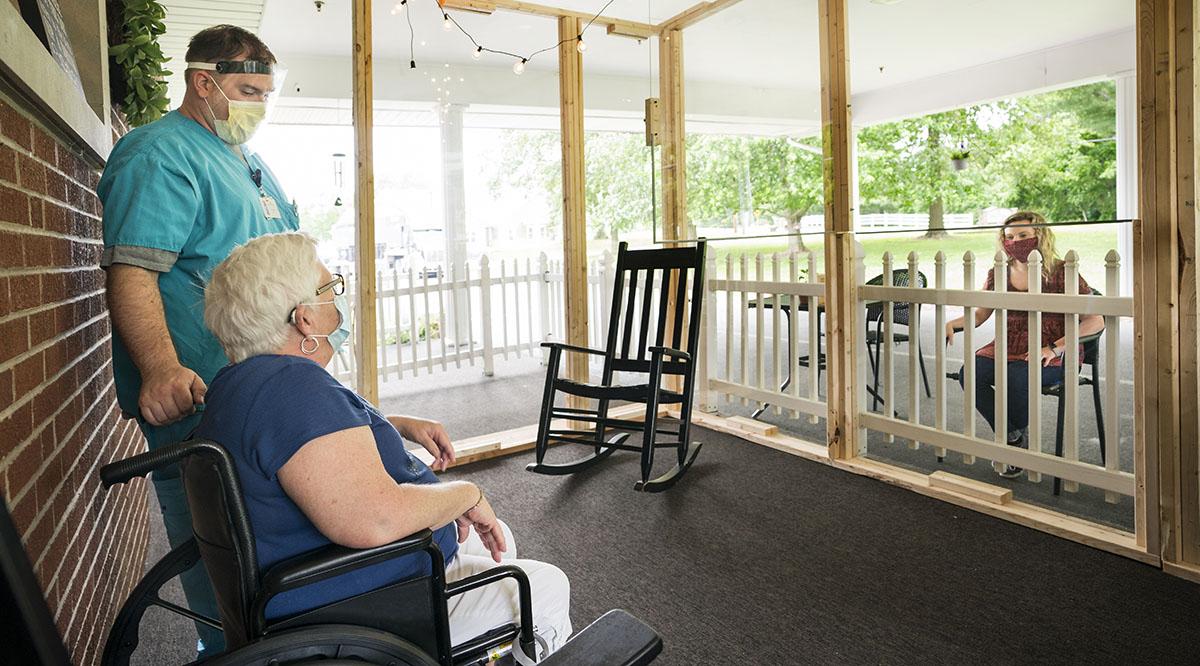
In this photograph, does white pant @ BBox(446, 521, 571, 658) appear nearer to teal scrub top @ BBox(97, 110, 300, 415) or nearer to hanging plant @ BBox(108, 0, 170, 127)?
teal scrub top @ BBox(97, 110, 300, 415)

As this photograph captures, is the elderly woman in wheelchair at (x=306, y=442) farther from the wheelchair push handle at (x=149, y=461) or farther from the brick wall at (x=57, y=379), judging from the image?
the brick wall at (x=57, y=379)

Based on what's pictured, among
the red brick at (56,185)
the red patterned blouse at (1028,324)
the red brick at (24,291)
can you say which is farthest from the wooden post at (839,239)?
the red brick at (24,291)

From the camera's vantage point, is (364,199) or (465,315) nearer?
(364,199)

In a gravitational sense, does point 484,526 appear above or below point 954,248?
below

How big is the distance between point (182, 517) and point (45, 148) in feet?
2.55

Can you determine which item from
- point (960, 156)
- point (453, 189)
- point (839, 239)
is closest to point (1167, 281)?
point (960, 156)

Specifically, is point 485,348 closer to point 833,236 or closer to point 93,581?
point 833,236

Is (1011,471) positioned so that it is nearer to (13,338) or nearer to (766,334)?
(766,334)

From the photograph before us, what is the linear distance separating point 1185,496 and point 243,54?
3014 mm

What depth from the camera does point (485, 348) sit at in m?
4.36

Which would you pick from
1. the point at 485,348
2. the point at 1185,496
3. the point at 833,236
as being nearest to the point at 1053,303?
the point at 1185,496

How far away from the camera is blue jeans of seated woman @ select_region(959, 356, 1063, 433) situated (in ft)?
9.50

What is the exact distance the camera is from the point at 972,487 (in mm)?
3020

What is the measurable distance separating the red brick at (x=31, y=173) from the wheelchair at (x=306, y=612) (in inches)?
19.7
